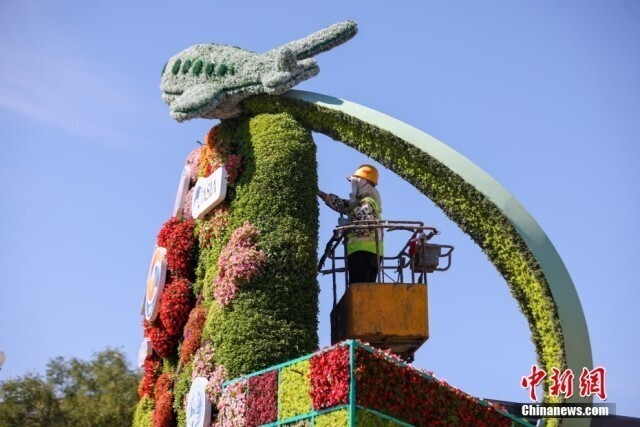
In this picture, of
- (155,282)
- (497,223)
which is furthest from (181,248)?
(497,223)

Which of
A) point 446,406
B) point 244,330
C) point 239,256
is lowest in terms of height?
point 446,406

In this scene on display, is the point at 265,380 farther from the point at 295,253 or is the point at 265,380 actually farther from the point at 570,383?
the point at 570,383

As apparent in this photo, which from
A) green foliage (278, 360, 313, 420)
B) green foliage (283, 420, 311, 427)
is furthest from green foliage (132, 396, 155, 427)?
green foliage (283, 420, 311, 427)

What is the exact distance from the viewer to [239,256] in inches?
642

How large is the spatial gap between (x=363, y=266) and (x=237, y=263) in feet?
6.47

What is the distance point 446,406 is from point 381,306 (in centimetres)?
283

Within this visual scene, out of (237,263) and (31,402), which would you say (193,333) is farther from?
(31,402)

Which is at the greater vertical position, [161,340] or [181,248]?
[181,248]

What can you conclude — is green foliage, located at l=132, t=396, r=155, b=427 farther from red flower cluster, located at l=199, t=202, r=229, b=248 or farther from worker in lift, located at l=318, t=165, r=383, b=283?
worker in lift, located at l=318, t=165, r=383, b=283

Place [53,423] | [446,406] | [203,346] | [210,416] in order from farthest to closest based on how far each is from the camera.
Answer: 1. [53,423]
2. [203,346]
3. [210,416]
4. [446,406]

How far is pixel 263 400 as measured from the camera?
1451 cm

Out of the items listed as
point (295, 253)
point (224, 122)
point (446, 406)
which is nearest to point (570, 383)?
point (446, 406)

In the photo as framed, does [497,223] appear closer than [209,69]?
Yes

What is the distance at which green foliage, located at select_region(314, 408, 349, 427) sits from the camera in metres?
12.5
